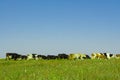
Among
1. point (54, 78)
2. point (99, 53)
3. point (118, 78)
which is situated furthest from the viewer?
point (99, 53)

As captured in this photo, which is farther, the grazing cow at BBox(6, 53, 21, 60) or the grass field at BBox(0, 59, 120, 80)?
the grazing cow at BBox(6, 53, 21, 60)

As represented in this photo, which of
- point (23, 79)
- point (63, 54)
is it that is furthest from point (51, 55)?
point (23, 79)

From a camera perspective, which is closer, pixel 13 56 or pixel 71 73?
pixel 71 73

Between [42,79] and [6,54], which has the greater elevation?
[6,54]

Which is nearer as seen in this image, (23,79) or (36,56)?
(23,79)

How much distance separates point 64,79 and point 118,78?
7.21 feet

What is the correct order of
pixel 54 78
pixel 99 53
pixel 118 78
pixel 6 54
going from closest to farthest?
1. pixel 118 78
2. pixel 54 78
3. pixel 99 53
4. pixel 6 54

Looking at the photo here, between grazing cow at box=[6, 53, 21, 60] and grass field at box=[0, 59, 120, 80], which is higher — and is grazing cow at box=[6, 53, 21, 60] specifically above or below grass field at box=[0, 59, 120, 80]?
above

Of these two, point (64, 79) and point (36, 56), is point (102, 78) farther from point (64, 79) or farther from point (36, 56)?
point (36, 56)

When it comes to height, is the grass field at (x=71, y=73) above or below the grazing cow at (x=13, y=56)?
below

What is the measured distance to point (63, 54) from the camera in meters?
60.4

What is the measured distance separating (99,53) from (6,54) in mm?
17435

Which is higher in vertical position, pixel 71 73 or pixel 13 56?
pixel 13 56

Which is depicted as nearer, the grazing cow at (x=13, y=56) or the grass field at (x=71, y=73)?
the grass field at (x=71, y=73)
